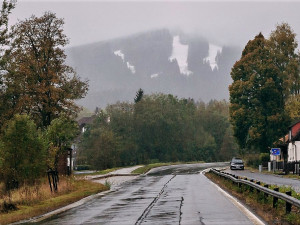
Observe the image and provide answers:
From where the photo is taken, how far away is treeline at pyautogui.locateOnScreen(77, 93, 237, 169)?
349 feet

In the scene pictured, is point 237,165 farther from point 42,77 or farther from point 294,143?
point 42,77

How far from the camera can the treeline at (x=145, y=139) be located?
106m

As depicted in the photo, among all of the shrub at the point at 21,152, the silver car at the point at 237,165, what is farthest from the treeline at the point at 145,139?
the shrub at the point at 21,152

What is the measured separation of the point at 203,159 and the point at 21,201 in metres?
118

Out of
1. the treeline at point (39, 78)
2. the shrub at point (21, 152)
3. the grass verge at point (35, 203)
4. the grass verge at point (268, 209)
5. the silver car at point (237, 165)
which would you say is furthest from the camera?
the silver car at point (237, 165)

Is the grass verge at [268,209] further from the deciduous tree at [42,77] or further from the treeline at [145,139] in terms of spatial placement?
the treeline at [145,139]

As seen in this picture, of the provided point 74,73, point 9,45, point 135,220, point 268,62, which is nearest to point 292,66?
point 268,62

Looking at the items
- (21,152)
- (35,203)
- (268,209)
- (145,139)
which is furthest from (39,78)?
(145,139)

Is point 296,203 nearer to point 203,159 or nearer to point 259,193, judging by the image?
point 259,193

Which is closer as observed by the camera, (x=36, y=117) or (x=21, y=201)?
(x=21, y=201)

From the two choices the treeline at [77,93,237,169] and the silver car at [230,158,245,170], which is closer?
the silver car at [230,158,245,170]

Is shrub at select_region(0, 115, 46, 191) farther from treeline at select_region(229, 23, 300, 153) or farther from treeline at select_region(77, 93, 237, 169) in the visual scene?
Answer: treeline at select_region(77, 93, 237, 169)

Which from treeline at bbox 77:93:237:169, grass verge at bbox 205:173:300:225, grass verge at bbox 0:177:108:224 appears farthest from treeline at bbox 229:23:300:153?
grass verge at bbox 205:173:300:225

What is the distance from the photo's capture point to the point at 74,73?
54031 mm
